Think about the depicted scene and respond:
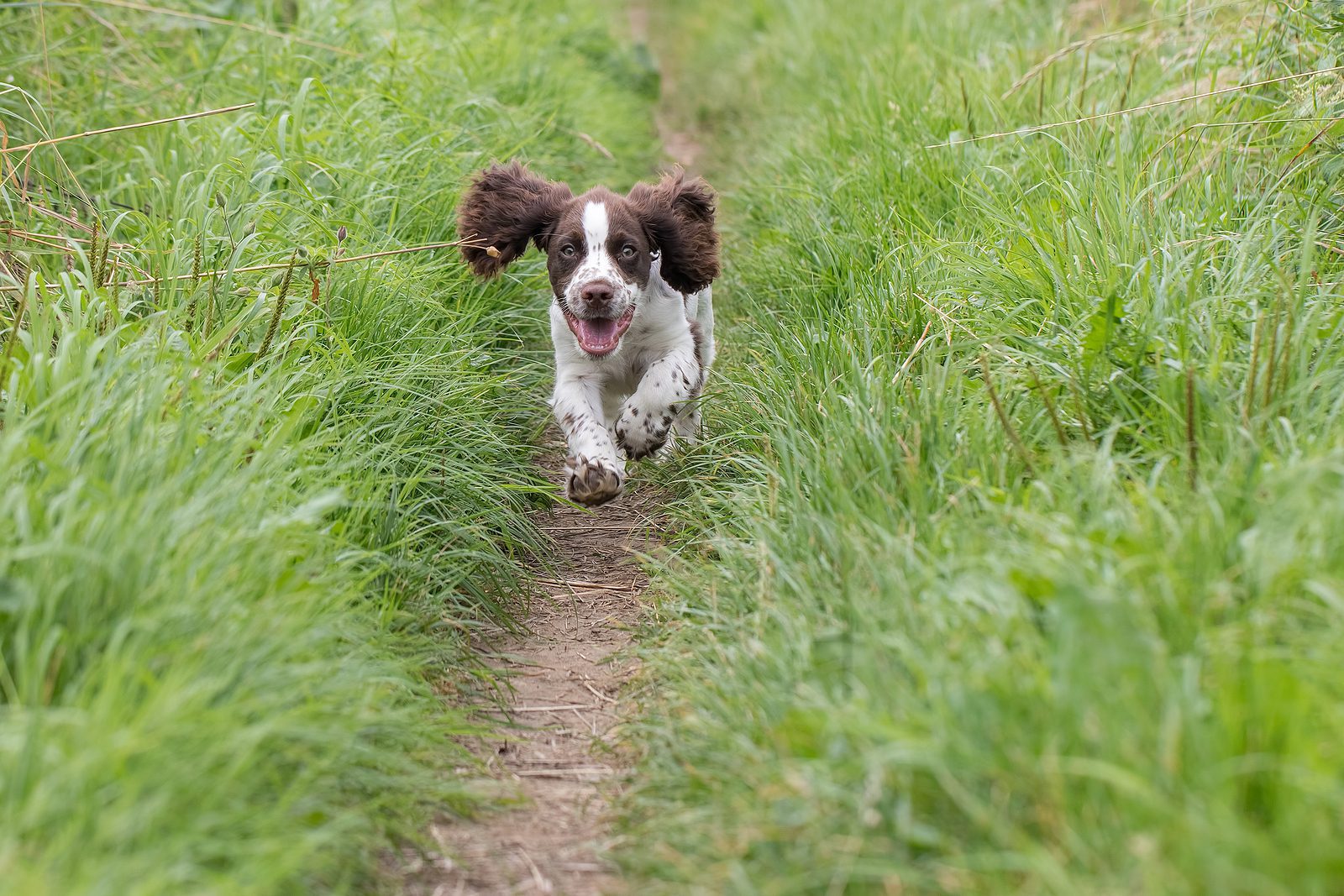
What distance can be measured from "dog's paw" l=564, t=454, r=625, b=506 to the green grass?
172 mm

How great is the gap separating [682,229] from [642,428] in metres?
0.75

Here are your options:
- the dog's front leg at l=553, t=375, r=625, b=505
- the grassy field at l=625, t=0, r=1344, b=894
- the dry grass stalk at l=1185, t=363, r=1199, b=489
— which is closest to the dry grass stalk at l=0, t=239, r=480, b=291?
the dog's front leg at l=553, t=375, r=625, b=505

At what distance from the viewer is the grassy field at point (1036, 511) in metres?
2.03

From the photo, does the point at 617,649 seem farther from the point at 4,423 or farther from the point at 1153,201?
the point at 1153,201

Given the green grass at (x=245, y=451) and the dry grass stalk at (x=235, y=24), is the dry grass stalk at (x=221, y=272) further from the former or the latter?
the dry grass stalk at (x=235, y=24)

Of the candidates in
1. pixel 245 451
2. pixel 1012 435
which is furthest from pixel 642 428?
pixel 1012 435

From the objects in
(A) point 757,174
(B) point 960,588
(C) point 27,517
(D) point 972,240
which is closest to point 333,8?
(A) point 757,174

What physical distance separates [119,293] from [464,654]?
4.52 feet

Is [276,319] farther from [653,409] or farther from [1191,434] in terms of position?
[1191,434]

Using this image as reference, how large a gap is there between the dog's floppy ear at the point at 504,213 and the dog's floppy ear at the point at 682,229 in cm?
28

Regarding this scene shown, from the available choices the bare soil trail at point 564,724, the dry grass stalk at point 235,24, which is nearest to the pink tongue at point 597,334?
the bare soil trail at point 564,724

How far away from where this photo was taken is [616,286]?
4449 mm

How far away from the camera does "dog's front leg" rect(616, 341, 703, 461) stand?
14.7 ft

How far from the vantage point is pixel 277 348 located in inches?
146
